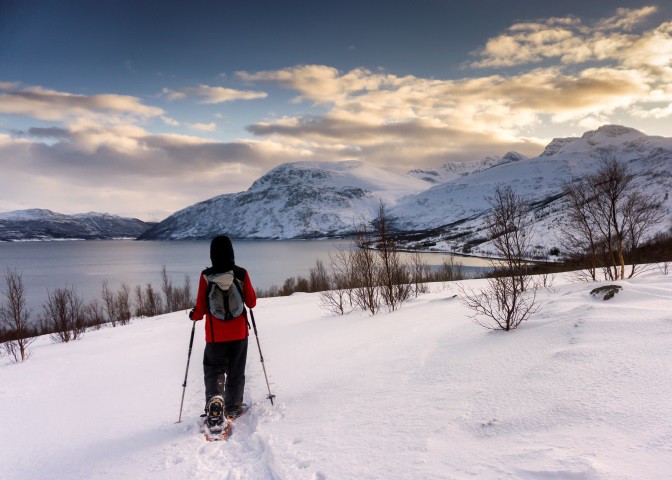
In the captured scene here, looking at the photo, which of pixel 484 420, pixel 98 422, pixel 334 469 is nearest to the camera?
pixel 334 469

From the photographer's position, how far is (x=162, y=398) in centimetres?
686

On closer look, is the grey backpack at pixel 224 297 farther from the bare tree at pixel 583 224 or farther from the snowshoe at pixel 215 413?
the bare tree at pixel 583 224

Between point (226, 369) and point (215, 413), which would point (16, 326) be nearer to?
point (226, 369)

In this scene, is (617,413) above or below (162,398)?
above

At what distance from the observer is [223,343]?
538cm

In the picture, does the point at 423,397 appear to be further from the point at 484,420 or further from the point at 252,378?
the point at 252,378

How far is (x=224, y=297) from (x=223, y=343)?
0.74 meters

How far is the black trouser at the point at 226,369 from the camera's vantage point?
17.4 feet

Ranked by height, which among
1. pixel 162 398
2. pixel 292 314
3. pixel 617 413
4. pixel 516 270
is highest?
pixel 516 270

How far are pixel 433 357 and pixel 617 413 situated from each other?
307 centimetres

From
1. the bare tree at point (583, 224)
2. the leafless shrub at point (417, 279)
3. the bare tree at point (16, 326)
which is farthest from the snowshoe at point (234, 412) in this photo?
the bare tree at point (583, 224)

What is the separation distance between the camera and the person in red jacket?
5297 millimetres

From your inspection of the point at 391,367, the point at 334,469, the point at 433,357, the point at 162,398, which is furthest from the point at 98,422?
the point at 433,357

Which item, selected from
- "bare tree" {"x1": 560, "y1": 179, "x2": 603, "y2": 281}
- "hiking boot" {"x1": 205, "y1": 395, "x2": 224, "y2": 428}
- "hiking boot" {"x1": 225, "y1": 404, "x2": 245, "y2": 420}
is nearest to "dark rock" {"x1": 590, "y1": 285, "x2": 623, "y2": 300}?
"hiking boot" {"x1": 225, "y1": 404, "x2": 245, "y2": 420}
